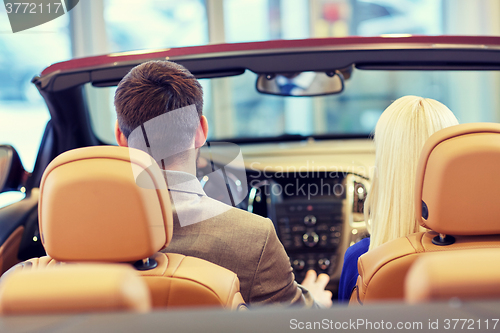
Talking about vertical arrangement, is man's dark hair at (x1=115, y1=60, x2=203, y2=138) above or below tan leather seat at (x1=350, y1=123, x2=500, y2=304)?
above

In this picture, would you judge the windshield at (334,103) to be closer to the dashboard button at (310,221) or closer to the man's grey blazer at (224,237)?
the dashboard button at (310,221)

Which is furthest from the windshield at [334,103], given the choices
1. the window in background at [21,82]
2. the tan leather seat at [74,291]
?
the tan leather seat at [74,291]

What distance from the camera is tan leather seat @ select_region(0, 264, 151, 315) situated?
0.70 metres

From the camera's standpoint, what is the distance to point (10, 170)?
1854 millimetres

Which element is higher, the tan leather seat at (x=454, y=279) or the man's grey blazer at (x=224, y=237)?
the tan leather seat at (x=454, y=279)

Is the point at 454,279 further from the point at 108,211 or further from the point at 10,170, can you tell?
the point at 10,170

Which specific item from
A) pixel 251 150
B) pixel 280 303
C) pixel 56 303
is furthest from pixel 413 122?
pixel 251 150

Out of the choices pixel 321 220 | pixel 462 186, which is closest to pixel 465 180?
pixel 462 186

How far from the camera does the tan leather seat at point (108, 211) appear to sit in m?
0.93

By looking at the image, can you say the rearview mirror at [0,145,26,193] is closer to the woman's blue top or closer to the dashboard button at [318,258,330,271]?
the woman's blue top

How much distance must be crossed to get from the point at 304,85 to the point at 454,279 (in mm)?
1689

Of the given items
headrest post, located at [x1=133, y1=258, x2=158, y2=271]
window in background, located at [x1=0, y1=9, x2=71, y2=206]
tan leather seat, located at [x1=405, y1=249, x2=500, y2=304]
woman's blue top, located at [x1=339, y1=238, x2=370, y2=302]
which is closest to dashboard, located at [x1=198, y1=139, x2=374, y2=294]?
woman's blue top, located at [x1=339, y1=238, x2=370, y2=302]

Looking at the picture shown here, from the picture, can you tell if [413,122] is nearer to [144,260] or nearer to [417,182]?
[417,182]

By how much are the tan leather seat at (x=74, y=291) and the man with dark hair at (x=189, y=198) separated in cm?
50
